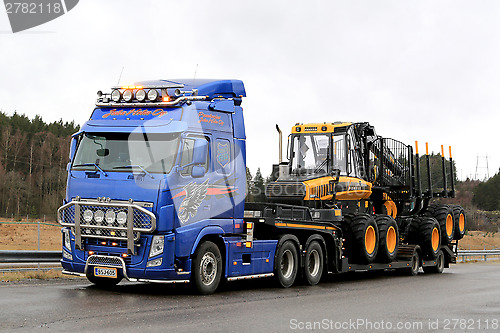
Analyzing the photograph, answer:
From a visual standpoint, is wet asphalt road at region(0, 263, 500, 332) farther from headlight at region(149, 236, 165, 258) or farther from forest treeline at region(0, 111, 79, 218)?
forest treeline at region(0, 111, 79, 218)

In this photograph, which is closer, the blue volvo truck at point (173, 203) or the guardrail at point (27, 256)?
the blue volvo truck at point (173, 203)

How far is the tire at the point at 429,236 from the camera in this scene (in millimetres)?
20750

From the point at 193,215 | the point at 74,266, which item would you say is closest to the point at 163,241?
the point at 193,215

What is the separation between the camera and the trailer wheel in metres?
20.8

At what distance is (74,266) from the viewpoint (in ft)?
40.3

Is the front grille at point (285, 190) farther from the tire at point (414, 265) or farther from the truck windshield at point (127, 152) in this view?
the truck windshield at point (127, 152)

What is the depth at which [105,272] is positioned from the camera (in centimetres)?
1190

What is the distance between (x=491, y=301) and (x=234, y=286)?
5444 millimetres

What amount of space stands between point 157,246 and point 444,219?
13.4 meters

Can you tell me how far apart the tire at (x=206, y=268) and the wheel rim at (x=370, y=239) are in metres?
6.12

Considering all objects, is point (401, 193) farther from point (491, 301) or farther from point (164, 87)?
point (164, 87)

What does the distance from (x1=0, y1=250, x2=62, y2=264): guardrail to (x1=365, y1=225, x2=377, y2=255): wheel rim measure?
8.14 metres

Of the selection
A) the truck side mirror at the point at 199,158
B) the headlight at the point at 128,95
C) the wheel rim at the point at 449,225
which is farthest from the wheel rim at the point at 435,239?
the headlight at the point at 128,95

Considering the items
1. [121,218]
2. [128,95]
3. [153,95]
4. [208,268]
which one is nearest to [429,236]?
[208,268]
